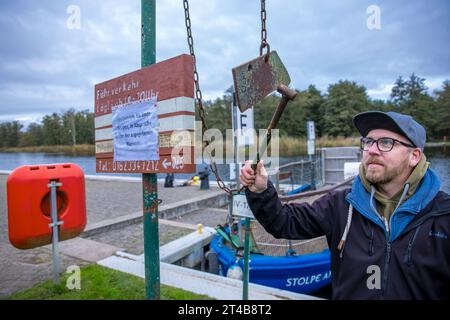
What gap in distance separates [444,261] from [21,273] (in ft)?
14.4

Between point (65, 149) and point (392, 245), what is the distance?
6181 centimetres

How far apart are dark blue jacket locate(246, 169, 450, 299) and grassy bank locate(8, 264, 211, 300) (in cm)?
Result: 176

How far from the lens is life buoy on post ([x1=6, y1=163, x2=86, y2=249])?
284cm

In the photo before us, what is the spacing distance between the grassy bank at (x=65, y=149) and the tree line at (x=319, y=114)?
1.56m

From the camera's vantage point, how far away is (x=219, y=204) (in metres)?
10.1

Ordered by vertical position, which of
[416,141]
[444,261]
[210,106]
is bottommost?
[444,261]

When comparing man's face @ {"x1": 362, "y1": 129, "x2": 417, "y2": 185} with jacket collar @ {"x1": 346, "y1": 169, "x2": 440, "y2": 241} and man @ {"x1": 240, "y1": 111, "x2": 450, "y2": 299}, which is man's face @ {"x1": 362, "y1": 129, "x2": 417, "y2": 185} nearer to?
man @ {"x1": 240, "y1": 111, "x2": 450, "y2": 299}

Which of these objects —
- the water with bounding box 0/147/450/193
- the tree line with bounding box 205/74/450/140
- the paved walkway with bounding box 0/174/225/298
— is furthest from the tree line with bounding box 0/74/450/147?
the paved walkway with bounding box 0/174/225/298

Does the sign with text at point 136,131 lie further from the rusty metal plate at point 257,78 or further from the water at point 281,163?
the water at point 281,163

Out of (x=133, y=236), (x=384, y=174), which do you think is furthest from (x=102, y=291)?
(x=384, y=174)

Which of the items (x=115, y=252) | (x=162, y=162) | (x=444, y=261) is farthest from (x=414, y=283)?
(x=115, y=252)

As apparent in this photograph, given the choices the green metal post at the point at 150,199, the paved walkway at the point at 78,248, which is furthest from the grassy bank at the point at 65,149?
the green metal post at the point at 150,199

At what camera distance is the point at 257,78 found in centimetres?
175
